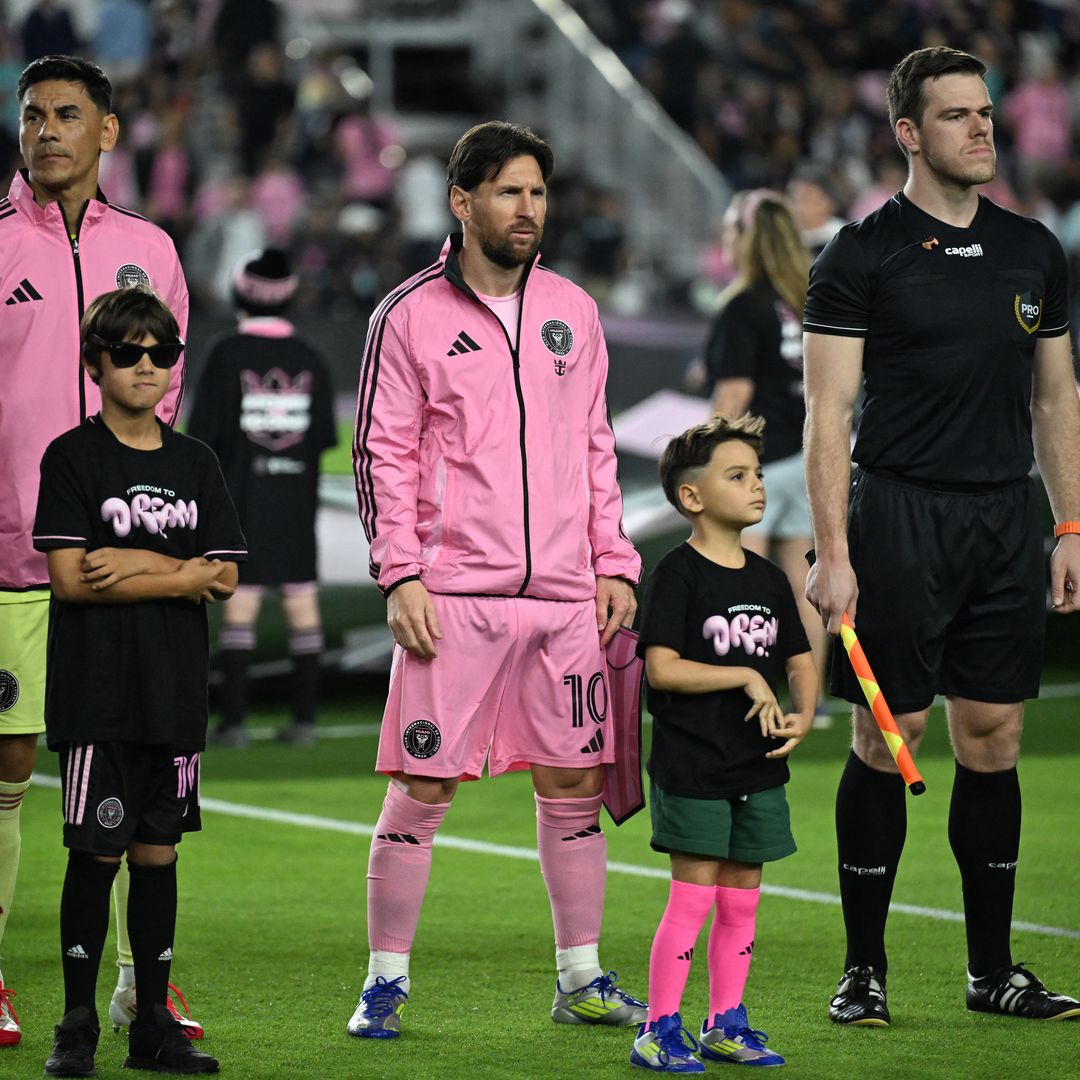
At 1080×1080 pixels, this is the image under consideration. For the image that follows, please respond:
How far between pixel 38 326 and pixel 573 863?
1767mm

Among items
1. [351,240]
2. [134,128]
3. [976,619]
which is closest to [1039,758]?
[976,619]

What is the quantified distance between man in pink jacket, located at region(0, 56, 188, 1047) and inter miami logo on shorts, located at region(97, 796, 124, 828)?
552 mm

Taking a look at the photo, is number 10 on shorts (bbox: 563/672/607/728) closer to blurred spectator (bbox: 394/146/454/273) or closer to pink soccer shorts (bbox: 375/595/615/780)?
pink soccer shorts (bbox: 375/595/615/780)

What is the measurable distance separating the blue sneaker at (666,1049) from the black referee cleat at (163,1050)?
920 millimetres

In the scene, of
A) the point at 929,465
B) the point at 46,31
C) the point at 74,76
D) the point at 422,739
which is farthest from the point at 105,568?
the point at 46,31

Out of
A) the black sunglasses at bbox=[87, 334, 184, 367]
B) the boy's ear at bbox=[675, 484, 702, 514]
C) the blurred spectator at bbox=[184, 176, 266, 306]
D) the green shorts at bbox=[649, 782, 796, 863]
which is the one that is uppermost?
the blurred spectator at bbox=[184, 176, 266, 306]

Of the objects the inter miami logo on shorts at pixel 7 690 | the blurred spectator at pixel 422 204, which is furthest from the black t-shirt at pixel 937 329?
the blurred spectator at pixel 422 204

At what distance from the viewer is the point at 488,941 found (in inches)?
237

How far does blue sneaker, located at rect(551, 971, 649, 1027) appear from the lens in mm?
5086

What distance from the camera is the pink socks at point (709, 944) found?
4645 mm

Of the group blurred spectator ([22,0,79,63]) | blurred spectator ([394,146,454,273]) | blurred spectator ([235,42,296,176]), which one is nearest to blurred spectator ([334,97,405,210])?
blurred spectator ([394,146,454,273])

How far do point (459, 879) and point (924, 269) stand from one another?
9.10 ft

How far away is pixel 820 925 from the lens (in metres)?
6.17

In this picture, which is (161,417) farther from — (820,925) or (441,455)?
(820,925)
